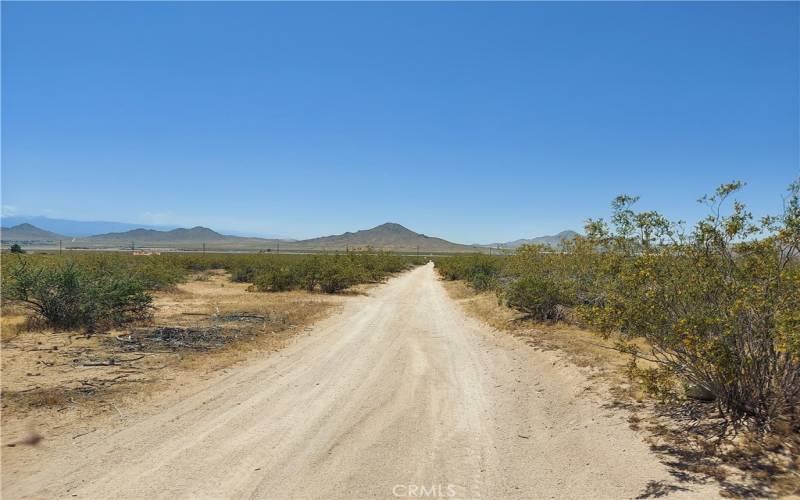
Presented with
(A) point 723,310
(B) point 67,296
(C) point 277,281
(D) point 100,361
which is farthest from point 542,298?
(C) point 277,281

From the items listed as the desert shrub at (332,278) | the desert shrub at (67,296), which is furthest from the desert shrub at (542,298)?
the desert shrub at (332,278)

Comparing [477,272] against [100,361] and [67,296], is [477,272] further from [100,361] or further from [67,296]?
[100,361]

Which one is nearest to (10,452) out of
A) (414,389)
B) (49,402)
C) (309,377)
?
(49,402)

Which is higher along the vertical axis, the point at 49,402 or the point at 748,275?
the point at 748,275

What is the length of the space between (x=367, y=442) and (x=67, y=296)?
11.6 m

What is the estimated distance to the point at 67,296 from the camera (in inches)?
514

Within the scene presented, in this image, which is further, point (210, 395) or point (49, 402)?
point (210, 395)

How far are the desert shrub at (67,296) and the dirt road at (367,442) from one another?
6.87 meters

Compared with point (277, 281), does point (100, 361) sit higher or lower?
lower

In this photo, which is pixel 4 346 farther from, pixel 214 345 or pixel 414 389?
pixel 414 389

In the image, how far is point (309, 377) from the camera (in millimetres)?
8867

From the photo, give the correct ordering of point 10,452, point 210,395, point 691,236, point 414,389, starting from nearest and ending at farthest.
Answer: point 10,452
point 691,236
point 210,395
point 414,389

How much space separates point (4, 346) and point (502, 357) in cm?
1169

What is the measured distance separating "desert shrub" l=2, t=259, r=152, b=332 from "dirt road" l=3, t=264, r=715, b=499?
6.87m
